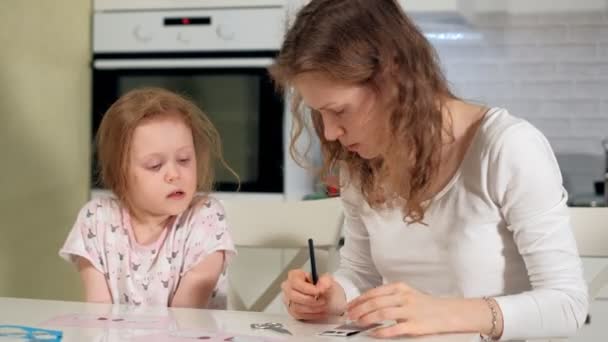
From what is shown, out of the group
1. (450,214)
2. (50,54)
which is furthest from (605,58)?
(450,214)

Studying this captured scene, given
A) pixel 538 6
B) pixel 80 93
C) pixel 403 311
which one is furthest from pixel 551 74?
pixel 403 311

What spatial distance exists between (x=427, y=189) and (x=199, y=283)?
48 centimetres

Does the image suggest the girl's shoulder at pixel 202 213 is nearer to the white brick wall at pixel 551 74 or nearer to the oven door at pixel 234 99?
the oven door at pixel 234 99

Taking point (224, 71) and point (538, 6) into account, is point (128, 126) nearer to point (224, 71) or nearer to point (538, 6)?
point (224, 71)

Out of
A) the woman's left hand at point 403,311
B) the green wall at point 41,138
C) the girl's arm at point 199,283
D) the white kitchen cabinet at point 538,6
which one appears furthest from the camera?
the white kitchen cabinet at point 538,6

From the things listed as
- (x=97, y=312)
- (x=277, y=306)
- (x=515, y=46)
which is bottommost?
(x=277, y=306)

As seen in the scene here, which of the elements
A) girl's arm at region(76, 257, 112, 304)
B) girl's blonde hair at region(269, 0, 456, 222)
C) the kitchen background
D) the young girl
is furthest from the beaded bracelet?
the kitchen background

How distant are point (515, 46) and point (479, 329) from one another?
2372mm

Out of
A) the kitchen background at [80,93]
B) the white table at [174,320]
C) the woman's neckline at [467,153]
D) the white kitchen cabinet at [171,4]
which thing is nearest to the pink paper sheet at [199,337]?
the white table at [174,320]

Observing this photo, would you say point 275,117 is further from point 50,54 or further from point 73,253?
point 73,253

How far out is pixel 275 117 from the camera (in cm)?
298

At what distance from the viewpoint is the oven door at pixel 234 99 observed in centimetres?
298

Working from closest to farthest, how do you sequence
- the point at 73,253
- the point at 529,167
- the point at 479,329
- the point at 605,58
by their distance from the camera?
the point at 479,329, the point at 529,167, the point at 73,253, the point at 605,58

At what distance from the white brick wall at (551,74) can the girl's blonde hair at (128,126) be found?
174 centimetres
